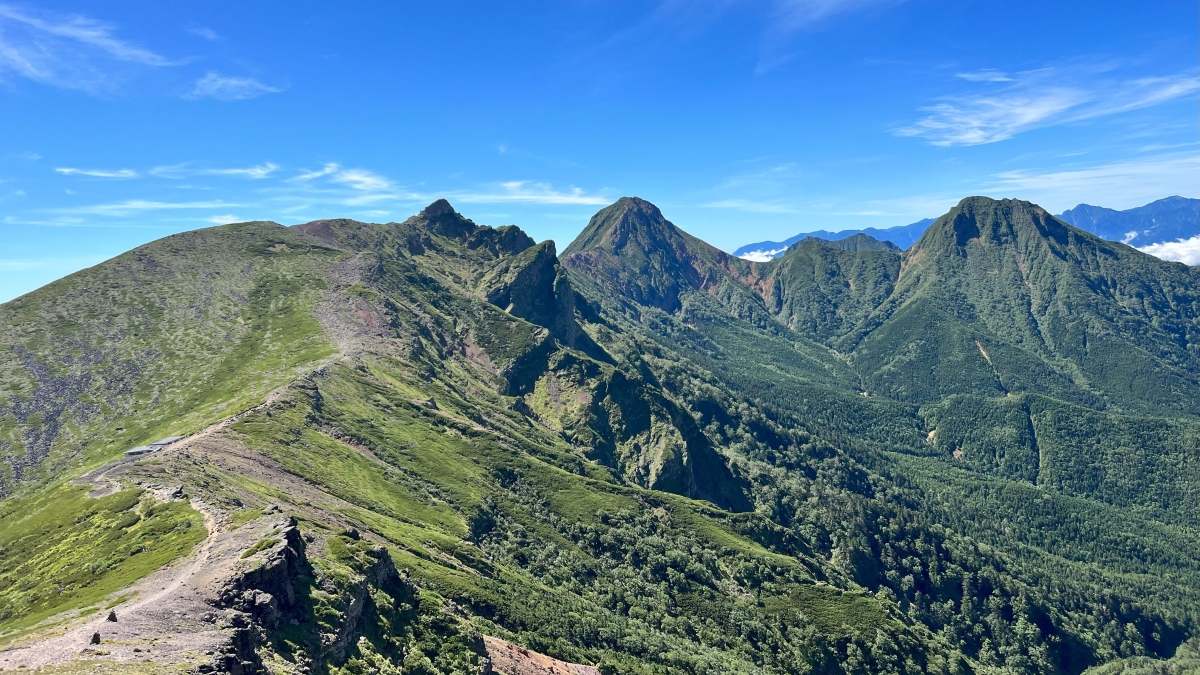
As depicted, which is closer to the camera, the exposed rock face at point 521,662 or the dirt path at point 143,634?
the dirt path at point 143,634

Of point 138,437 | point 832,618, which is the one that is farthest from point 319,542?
point 832,618

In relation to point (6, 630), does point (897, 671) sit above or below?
below

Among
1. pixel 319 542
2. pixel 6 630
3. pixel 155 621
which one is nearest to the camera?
pixel 155 621

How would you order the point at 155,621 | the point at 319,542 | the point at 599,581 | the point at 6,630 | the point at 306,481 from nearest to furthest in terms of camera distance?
the point at 155,621 → the point at 6,630 → the point at 319,542 → the point at 306,481 → the point at 599,581

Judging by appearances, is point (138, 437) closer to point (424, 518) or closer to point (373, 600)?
point (424, 518)

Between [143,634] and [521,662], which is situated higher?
[143,634]

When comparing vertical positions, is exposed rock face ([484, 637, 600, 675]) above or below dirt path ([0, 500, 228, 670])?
below

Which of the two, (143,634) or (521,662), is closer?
(143,634)

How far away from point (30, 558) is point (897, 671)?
209 metres

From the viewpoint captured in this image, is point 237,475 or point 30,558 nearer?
point 30,558

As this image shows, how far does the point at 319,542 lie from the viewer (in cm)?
9200

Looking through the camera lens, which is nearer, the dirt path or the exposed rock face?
the dirt path

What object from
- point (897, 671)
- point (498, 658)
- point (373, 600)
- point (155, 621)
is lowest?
point (897, 671)

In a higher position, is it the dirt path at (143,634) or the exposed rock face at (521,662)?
the dirt path at (143,634)
